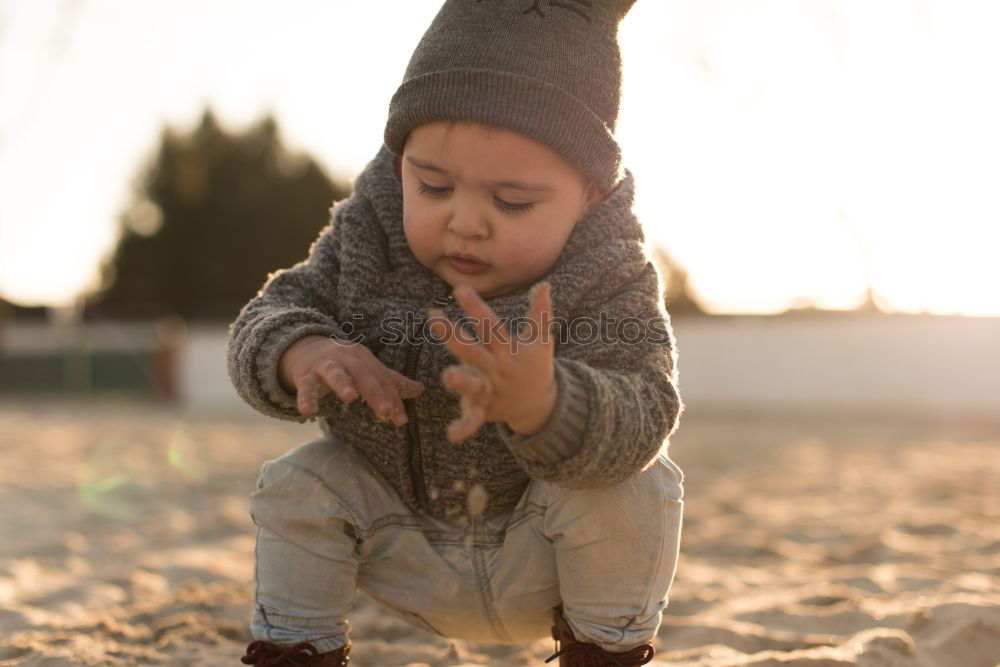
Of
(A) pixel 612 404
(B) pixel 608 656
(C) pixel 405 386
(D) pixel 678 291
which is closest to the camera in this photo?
(A) pixel 612 404

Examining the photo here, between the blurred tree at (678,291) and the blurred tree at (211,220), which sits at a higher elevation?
the blurred tree at (211,220)

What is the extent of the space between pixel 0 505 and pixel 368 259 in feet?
11.4

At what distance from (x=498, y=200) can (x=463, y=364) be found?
0.30 meters

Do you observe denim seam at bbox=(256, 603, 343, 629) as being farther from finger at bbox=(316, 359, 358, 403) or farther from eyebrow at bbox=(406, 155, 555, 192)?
eyebrow at bbox=(406, 155, 555, 192)

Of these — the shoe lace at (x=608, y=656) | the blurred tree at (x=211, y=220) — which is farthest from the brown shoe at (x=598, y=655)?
the blurred tree at (x=211, y=220)

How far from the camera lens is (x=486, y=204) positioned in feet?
5.54

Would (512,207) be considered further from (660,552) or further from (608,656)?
(608,656)

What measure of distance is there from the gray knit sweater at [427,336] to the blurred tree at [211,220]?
23.8 m

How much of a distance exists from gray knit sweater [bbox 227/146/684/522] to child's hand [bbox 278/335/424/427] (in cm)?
3

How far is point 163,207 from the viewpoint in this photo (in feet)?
86.7

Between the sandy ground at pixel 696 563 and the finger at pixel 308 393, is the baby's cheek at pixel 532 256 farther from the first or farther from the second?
the sandy ground at pixel 696 563

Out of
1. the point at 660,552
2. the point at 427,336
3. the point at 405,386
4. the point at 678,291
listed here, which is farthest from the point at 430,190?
the point at 678,291

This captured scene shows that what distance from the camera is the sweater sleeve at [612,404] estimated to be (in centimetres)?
142

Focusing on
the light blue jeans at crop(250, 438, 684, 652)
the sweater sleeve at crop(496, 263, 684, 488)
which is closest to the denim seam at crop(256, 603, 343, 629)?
the light blue jeans at crop(250, 438, 684, 652)
